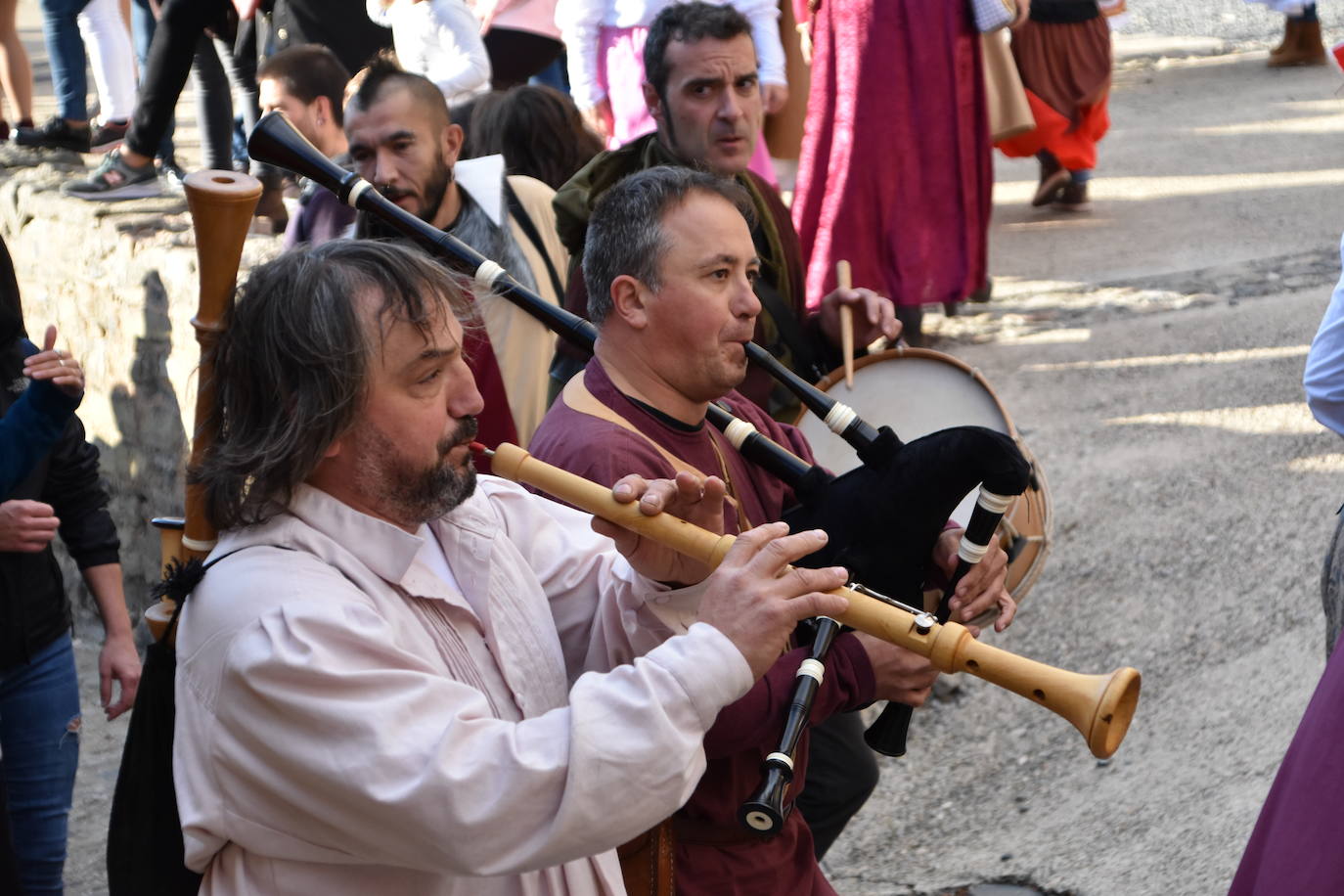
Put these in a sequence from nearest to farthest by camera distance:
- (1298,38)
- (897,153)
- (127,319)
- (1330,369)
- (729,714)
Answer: (729,714) < (1330,369) < (897,153) < (127,319) < (1298,38)

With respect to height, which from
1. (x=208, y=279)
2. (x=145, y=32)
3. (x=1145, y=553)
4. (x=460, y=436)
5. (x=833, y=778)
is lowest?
(x=1145, y=553)

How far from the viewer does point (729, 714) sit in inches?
94.2

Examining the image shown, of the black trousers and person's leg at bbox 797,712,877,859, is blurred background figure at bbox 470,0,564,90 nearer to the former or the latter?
the black trousers

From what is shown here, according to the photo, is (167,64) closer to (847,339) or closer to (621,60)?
(621,60)

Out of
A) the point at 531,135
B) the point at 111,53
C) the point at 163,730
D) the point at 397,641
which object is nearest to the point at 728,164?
the point at 531,135

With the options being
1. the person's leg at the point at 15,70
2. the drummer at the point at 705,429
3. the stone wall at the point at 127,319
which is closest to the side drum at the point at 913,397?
the drummer at the point at 705,429

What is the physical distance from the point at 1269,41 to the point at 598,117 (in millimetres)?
7676

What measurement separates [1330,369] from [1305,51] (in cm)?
898

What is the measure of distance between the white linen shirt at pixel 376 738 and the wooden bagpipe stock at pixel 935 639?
29cm

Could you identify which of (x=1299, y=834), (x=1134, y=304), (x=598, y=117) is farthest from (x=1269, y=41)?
Answer: (x=1299, y=834)

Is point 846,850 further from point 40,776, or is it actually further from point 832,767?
point 40,776

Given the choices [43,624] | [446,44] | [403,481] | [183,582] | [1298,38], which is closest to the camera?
[183,582]

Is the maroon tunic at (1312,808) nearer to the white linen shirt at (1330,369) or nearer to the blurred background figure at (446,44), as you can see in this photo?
the white linen shirt at (1330,369)

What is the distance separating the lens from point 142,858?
2018 mm
